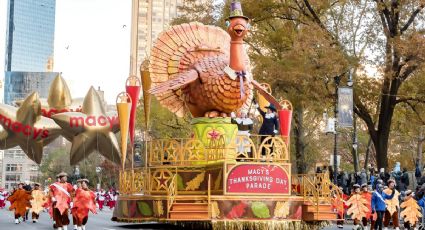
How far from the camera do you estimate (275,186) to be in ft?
56.9

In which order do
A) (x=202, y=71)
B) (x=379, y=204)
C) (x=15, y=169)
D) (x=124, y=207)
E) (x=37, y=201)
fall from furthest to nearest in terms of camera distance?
1. (x=15, y=169)
2. (x=37, y=201)
3. (x=379, y=204)
4. (x=124, y=207)
5. (x=202, y=71)

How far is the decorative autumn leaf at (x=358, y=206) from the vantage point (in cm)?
2359

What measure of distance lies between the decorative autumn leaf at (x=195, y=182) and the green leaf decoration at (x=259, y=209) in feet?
5.08

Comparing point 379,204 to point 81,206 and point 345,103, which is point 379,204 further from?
point 81,206

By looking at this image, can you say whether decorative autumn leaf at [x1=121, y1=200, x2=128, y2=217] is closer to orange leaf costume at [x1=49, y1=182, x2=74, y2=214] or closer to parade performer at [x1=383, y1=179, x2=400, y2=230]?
orange leaf costume at [x1=49, y1=182, x2=74, y2=214]

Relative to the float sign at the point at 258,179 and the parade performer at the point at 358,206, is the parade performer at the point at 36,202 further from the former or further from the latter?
the float sign at the point at 258,179

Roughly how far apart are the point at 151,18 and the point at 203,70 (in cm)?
13301

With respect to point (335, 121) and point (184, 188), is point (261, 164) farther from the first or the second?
point (335, 121)

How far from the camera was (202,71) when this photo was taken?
63.0 feet

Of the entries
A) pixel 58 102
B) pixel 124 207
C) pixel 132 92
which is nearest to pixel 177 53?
pixel 132 92

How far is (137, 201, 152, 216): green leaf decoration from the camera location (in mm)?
17828

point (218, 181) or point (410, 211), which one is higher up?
point (218, 181)

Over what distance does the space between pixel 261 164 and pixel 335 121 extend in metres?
16.2

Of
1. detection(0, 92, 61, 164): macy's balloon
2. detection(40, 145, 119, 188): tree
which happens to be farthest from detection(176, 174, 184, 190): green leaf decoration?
detection(40, 145, 119, 188): tree
